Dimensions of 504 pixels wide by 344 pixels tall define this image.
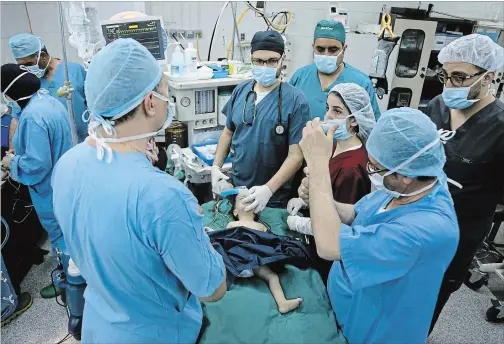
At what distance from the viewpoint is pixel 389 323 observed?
1.10m

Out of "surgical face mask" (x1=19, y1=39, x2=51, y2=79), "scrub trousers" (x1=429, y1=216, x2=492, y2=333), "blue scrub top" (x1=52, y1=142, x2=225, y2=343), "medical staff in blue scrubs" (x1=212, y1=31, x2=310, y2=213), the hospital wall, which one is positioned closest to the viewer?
"blue scrub top" (x1=52, y1=142, x2=225, y2=343)

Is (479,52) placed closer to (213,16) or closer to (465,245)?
Answer: (465,245)

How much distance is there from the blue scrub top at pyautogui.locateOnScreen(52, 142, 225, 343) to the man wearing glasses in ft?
4.24

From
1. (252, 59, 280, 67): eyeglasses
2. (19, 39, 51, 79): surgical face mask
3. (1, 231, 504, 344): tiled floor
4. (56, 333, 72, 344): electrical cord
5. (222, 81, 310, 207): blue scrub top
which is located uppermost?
(252, 59, 280, 67): eyeglasses

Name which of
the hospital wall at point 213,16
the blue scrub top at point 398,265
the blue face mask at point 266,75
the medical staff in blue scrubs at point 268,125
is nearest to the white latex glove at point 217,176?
the medical staff in blue scrubs at point 268,125

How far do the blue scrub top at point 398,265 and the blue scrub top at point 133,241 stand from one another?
0.41 meters

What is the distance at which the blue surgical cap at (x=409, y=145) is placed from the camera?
104 cm

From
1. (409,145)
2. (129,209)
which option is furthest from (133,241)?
(409,145)

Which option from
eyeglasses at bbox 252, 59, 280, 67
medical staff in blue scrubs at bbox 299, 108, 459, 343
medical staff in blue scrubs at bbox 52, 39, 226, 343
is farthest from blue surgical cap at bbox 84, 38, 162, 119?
eyeglasses at bbox 252, 59, 280, 67

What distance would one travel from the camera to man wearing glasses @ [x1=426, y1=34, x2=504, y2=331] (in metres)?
1.61

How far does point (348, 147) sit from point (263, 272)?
0.67 meters

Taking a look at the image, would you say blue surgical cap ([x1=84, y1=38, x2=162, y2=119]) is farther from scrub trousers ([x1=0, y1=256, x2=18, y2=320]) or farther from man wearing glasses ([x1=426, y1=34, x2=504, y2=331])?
scrub trousers ([x1=0, y1=256, x2=18, y2=320])

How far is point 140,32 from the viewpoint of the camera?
2.35m

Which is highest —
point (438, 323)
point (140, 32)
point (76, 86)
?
point (140, 32)
